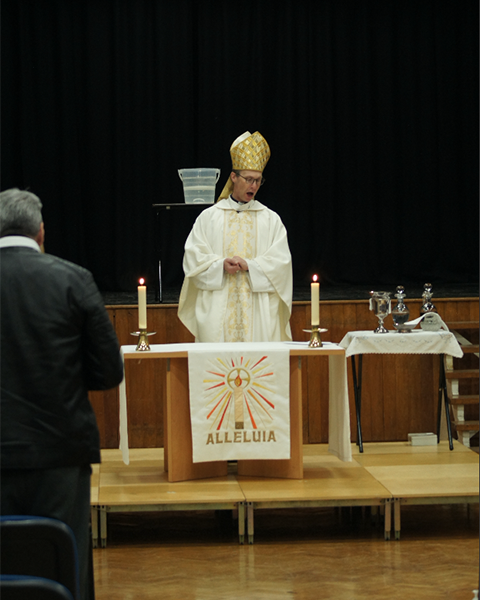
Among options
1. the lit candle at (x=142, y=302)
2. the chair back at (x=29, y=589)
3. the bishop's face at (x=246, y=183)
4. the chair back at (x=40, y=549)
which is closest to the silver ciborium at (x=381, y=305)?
the bishop's face at (x=246, y=183)

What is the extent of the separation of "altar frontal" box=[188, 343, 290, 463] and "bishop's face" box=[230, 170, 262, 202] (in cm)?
119

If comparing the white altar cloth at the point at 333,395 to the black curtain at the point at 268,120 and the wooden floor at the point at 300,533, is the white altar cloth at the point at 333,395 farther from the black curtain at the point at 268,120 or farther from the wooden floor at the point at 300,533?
the black curtain at the point at 268,120

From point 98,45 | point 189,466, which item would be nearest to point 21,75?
point 98,45

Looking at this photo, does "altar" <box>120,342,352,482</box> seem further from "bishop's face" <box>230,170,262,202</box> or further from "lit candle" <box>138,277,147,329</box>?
"bishop's face" <box>230,170,262,202</box>

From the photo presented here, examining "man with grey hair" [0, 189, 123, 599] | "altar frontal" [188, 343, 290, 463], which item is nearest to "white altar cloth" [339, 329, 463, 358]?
"altar frontal" [188, 343, 290, 463]

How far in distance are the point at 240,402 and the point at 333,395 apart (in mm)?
628

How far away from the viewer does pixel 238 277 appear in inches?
217

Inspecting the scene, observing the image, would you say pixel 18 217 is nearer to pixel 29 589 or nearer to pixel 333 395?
pixel 29 589

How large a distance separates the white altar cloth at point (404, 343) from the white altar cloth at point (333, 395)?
0.28 m

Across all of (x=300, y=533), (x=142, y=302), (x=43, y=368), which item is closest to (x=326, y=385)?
(x=300, y=533)

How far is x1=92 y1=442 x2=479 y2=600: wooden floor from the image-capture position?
12.5 feet

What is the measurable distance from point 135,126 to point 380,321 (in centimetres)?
361

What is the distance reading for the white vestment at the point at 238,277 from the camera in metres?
5.38

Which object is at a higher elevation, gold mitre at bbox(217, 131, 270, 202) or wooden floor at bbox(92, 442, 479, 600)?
gold mitre at bbox(217, 131, 270, 202)
